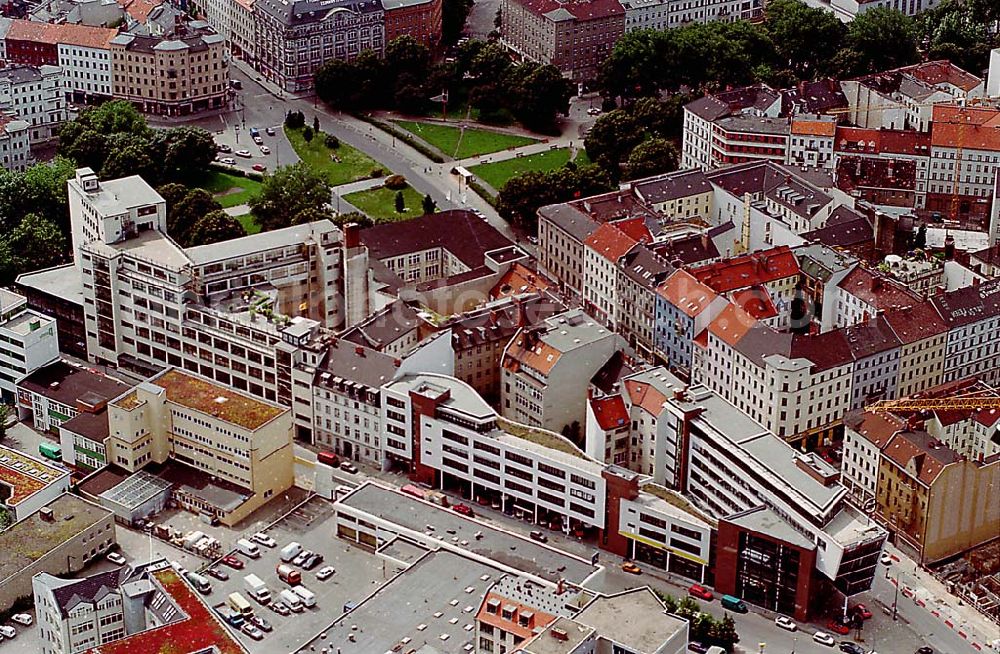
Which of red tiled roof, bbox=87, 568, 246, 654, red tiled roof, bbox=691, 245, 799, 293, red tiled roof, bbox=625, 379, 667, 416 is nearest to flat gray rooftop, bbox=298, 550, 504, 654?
red tiled roof, bbox=87, 568, 246, 654

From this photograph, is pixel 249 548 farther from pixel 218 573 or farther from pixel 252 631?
pixel 252 631

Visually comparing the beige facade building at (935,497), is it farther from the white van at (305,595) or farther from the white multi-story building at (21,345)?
the white multi-story building at (21,345)

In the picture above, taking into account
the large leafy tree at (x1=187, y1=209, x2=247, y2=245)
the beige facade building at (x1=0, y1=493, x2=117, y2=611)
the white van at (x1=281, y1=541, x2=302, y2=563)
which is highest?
the large leafy tree at (x1=187, y1=209, x2=247, y2=245)

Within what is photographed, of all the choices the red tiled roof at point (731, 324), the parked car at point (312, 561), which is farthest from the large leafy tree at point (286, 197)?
the parked car at point (312, 561)

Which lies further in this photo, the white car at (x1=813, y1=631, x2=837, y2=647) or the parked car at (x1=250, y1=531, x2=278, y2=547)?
the parked car at (x1=250, y1=531, x2=278, y2=547)

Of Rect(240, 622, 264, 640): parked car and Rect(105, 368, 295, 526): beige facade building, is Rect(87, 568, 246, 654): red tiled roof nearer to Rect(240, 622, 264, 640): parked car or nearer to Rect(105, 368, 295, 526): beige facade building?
Rect(240, 622, 264, 640): parked car

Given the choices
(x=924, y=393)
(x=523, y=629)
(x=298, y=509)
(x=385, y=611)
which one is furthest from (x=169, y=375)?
(x=924, y=393)

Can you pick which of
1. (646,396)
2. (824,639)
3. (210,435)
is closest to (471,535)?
(646,396)
